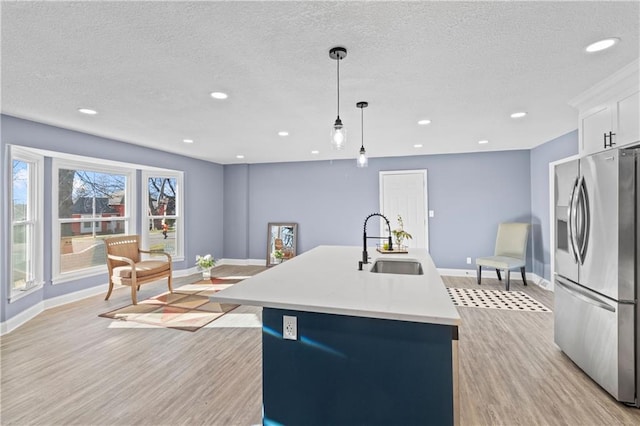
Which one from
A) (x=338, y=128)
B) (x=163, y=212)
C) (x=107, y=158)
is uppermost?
(x=107, y=158)

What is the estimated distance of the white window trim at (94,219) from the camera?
4277 millimetres

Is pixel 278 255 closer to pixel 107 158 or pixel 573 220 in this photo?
pixel 107 158

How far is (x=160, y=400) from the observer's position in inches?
A: 86.4

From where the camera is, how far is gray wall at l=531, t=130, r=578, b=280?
4.80 meters

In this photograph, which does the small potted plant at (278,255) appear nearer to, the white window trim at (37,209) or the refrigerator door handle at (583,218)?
the white window trim at (37,209)

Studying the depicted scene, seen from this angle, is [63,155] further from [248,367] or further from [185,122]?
[248,367]

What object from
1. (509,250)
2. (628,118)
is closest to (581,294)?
(628,118)

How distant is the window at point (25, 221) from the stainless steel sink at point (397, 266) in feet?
13.2

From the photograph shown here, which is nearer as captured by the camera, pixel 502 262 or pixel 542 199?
pixel 502 262

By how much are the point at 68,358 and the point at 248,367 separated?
A: 1638 millimetres

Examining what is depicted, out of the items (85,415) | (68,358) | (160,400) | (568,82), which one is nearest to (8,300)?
(68,358)

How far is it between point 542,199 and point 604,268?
11.3ft

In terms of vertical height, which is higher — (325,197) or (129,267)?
(325,197)

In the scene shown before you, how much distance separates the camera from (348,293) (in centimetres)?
175
